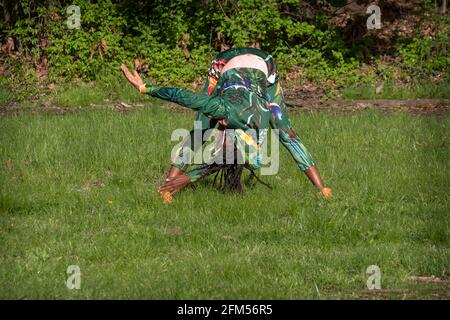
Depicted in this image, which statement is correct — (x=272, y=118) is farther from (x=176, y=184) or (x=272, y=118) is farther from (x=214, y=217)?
(x=214, y=217)

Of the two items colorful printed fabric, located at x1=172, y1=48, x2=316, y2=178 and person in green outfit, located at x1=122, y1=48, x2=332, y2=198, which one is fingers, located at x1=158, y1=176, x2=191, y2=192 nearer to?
person in green outfit, located at x1=122, y1=48, x2=332, y2=198

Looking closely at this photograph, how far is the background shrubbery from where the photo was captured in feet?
59.6

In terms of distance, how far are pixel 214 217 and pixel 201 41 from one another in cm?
922

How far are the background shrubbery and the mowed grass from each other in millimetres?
3677

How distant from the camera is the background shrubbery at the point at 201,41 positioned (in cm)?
1816

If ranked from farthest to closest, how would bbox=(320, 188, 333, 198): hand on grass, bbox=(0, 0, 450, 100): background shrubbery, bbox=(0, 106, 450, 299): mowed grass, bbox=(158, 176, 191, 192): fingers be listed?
bbox=(0, 0, 450, 100): background shrubbery, bbox=(320, 188, 333, 198): hand on grass, bbox=(158, 176, 191, 192): fingers, bbox=(0, 106, 450, 299): mowed grass

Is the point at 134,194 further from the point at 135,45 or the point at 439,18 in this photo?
the point at 439,18

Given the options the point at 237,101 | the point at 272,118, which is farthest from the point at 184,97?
the point at 272,118

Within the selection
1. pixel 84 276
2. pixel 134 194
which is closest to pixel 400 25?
pixel 134 194

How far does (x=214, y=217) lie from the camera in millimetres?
10023

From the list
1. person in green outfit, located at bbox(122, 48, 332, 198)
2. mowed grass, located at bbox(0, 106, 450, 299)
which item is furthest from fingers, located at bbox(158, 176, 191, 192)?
mowed grass, located at bbox(0, 106, 450, 299)

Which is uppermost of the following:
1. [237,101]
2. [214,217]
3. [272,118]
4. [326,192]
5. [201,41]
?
[201,41]

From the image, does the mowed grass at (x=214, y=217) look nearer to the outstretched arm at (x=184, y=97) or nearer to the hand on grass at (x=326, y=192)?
the hand on grass at (x=326, y=192)
